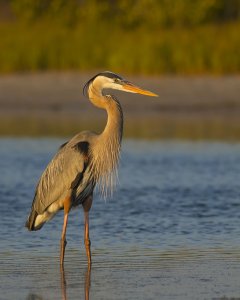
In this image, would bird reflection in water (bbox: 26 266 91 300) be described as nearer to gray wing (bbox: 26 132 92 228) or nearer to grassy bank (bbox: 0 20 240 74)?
gray wing (bbox: 26 132 92 228)

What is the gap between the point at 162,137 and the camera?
1748 cm

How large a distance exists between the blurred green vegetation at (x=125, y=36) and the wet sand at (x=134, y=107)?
2.40 ft

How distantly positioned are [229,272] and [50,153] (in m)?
7.84

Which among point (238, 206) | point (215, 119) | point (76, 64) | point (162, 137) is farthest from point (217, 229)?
point (76, 64)

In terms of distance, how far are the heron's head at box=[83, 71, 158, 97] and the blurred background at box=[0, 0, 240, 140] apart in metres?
8.10

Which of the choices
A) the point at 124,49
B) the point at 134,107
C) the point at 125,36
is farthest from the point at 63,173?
the point at 125,36

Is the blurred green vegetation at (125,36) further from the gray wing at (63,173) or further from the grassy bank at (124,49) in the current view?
the gray wing at (63,173)

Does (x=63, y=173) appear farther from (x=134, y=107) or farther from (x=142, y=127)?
(x=134, y=107)

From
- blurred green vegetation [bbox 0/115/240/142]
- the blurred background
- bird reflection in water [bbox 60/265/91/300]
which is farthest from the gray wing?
the blurred background

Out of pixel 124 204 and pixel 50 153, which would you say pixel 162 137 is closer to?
pixel 50 153

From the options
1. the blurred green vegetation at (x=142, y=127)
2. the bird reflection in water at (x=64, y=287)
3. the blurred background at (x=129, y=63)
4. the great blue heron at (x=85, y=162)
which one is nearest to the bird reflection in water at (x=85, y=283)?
the bird reflection in water at (x=64, y=287)

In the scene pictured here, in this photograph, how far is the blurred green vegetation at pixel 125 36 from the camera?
22.9 m

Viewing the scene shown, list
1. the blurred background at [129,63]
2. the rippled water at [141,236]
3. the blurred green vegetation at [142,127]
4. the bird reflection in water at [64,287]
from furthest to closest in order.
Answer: the blurred background at [129,63] → the blurred green vegetation at [142,127] → the rippled water at [141,236] → the bird reflection in water at [64,287]

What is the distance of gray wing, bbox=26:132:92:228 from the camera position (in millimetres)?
9086
